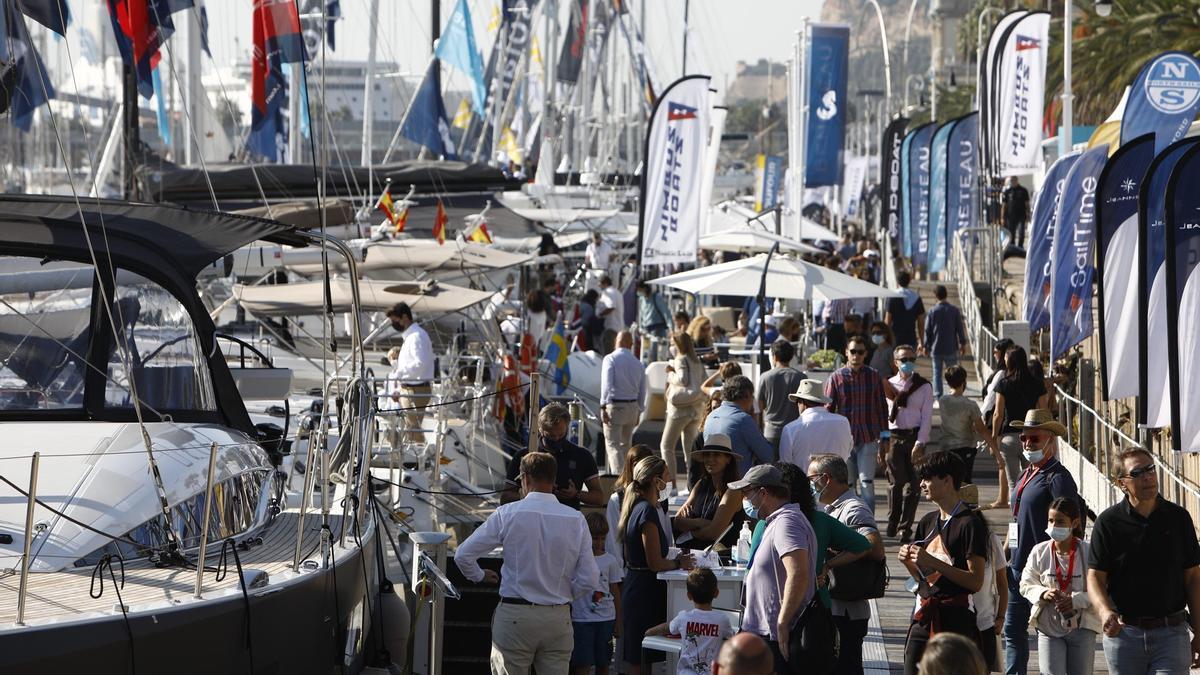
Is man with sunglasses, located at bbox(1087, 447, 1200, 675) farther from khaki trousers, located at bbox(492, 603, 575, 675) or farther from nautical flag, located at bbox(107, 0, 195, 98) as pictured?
nautical flag, located at bbox(107, 0, 195, 98)

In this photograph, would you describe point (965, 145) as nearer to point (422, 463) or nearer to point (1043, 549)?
point (422, 463)

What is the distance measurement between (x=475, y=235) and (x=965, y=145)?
9795 mm

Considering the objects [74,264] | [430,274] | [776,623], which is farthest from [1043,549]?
[430,274]

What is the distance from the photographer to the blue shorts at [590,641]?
8.97 meters

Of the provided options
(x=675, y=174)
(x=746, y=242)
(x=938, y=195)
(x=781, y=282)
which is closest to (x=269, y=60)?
(x=675, y=174)

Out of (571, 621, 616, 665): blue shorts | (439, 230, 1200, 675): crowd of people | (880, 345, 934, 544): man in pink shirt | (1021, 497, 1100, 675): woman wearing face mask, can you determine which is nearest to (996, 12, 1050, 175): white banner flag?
(880, 345, 934, 544): man in pink shirt

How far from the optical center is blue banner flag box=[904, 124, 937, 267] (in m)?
32.2

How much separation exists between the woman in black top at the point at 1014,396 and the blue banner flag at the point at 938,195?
16226 mm

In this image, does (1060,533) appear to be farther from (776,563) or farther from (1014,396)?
(1014,396)

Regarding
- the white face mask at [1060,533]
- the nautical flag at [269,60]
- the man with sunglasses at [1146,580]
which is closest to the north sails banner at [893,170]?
the nautical flag at [269,60]

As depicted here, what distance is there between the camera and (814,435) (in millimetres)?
11875

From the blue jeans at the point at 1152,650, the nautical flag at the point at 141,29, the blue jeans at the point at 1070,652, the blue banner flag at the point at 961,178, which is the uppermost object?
the nautical flag at the point at 141,29

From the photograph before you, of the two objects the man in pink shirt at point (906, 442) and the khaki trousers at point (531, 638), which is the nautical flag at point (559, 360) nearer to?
the man in pink shirt at point (906, 442)

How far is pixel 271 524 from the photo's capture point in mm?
9836
